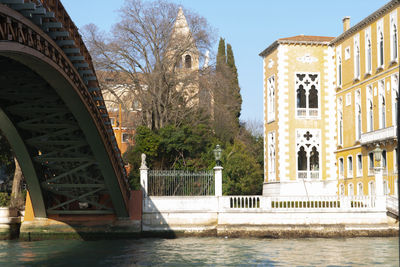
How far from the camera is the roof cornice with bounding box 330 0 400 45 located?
24934 mm

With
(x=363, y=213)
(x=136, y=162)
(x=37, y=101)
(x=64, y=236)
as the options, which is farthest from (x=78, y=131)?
(x=136, y=162)

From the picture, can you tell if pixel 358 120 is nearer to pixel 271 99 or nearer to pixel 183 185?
pixel 271 99

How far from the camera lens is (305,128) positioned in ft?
96.8

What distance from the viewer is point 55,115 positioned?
15.6 metres

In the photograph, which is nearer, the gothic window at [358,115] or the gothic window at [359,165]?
the gothic window at [359,165]

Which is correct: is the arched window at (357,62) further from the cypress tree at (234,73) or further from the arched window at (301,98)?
the cypress tree at (234,73)

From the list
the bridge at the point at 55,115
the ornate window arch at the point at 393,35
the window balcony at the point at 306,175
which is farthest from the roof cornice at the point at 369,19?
the bridge at the point at 55,115

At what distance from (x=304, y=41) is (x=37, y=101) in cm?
1708

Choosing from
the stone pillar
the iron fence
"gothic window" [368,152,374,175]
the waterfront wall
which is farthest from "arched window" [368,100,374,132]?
the stone pillar

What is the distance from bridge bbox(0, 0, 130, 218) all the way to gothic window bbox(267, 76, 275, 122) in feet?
36.8

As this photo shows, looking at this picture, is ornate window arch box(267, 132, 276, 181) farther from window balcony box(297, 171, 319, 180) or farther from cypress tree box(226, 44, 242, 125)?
cypress tree box(226, 44, 242, 125)

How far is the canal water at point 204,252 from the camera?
14.7 metres

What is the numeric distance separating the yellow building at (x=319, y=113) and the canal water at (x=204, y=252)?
29.4 feet

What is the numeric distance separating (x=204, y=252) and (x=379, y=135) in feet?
37.2
